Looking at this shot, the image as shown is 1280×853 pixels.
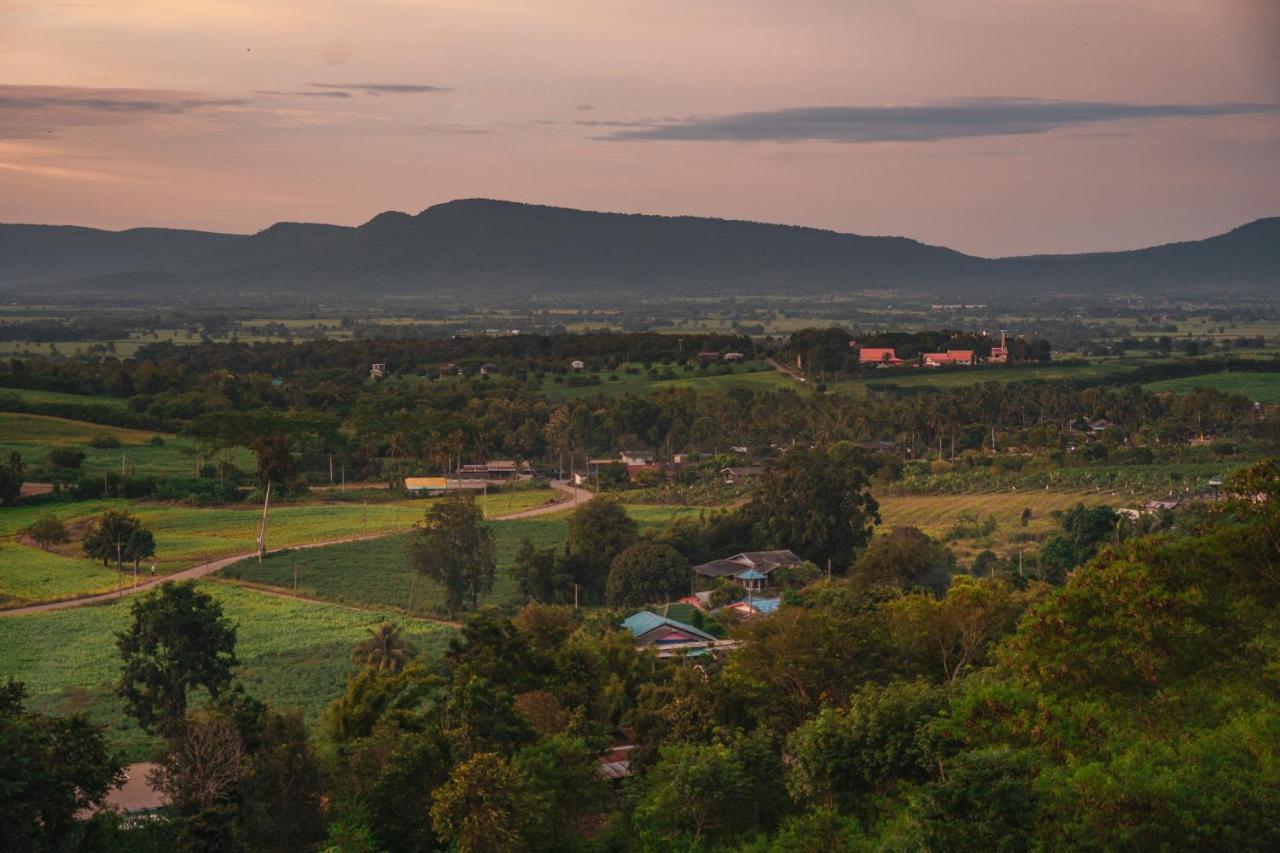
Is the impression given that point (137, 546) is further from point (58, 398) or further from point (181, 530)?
point (58, 398)

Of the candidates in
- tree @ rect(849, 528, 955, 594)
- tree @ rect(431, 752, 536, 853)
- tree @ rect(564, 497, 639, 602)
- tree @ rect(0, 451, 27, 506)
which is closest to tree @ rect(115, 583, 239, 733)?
tree @ rect(431, 752, 536, 853)

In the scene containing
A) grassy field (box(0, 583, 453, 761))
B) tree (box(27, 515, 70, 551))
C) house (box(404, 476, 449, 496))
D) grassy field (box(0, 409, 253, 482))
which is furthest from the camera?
house (box(404, 476, 449, 496))

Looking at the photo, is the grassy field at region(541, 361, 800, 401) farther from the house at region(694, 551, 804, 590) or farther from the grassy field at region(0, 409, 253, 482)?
the house at region(694, 551, 804, 590)

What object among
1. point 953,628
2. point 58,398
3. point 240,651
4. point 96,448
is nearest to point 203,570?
point 240,651

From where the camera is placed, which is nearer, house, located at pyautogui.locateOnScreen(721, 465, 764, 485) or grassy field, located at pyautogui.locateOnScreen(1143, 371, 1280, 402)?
house, located at pyautogui.locateOnScreen(721, 465, 764, 485)

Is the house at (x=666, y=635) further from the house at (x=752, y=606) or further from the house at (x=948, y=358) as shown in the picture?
the house at (x=948, y=358)

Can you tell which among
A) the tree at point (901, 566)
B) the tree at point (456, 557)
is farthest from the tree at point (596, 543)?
the tree at point (901, 566)

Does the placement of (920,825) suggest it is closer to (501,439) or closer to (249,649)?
(249,649)
